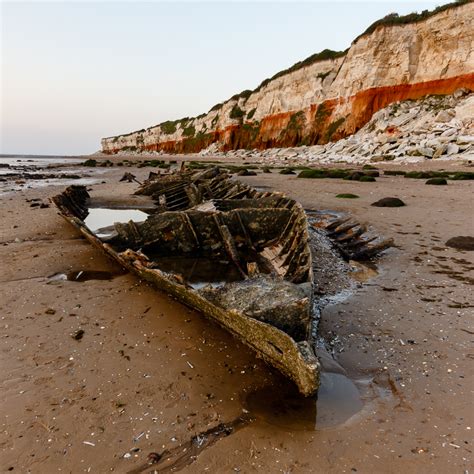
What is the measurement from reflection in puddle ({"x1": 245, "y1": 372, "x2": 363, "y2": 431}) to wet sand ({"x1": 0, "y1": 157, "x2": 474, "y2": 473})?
1 cm

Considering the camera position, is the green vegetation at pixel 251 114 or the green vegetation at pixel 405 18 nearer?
the green vegetation at pixel 405 18

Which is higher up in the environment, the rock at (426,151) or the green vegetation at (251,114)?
the green vegetation at (251,114)

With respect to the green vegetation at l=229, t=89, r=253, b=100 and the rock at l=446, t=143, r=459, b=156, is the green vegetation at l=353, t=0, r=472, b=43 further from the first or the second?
the green vegetation at l=229, t=89, r=253, b=100

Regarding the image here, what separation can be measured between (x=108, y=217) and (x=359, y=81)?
Result: 33830 mm

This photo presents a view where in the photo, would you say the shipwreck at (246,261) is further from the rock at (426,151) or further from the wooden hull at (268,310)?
the rock at (426,151)

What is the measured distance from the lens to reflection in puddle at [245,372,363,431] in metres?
3.05

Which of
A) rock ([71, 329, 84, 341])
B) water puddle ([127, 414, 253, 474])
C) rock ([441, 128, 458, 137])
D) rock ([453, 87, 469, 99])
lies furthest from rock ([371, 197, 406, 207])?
Answer: rock ([453, 87, 469, 99])

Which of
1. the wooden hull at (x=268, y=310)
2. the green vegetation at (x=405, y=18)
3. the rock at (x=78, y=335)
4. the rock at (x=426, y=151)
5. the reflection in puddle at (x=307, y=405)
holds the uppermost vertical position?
the green vegetation at (x=405, y=18)

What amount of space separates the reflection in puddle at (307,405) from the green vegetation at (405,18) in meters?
39.2

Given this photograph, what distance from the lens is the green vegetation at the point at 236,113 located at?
2426 inches

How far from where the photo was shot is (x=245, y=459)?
8.80 ft

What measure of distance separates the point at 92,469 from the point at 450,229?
9.08 metres

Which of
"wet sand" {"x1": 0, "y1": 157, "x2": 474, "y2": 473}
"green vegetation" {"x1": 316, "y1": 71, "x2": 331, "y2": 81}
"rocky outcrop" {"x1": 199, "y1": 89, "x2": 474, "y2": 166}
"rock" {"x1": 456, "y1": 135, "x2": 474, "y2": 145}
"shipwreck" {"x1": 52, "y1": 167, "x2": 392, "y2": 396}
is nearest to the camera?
"wet sand" {"x1": 0, "y1": 157, "x2": 474, "y2": 473}

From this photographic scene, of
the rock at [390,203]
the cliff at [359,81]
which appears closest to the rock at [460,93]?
the cliff at [359,81]
